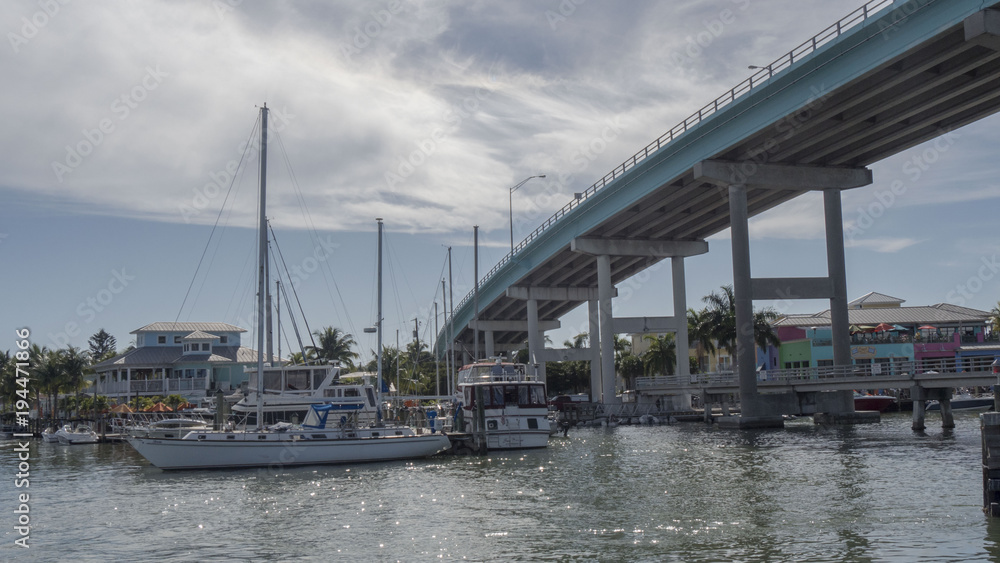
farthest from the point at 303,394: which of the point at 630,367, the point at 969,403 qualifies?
the point at 630,367

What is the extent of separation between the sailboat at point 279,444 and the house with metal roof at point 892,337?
60.9 meters

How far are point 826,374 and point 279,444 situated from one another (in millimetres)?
35511

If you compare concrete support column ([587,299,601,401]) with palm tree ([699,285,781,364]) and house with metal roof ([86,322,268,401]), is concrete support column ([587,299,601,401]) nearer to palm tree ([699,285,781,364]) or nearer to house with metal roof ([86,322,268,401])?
palm tree ([699,285,781,364])

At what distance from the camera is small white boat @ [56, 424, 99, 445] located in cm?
5769

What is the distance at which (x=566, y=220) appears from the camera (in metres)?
72.4

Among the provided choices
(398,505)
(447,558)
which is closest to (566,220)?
(398,505)

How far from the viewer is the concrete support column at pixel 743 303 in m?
52.0

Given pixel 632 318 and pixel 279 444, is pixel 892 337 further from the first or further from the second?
pixel 279 444

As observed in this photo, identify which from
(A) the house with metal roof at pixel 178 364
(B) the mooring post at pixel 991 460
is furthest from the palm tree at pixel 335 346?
(B) the mooring post at pixel 991 460

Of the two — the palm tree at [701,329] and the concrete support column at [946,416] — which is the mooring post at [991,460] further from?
the palm tree at [701,329]

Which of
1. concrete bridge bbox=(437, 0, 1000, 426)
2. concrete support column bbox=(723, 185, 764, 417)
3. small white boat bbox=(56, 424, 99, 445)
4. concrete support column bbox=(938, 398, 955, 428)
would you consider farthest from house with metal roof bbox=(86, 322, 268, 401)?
concrete support column bbox=(938, 398, 955, 428)

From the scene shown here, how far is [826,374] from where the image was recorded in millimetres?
54156

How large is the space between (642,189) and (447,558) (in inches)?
1794

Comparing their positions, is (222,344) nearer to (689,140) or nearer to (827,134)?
(689,140)
